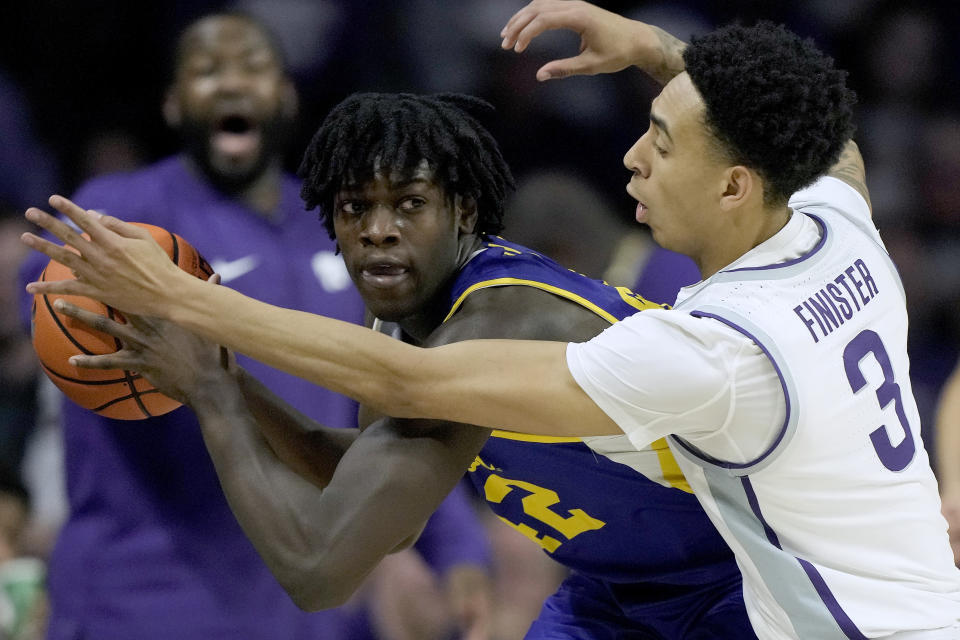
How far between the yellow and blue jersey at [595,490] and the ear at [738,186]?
409mm

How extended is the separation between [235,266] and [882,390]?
7.25ft

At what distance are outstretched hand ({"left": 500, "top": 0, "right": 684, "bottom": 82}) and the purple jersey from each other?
4.49 ft

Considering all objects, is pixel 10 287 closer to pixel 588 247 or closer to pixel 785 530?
pixel 588 247

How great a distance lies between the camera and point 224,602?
3.82 metres

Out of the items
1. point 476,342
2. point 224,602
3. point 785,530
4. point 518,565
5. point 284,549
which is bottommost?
point 518,565

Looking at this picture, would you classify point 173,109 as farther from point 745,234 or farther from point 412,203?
point 745,234

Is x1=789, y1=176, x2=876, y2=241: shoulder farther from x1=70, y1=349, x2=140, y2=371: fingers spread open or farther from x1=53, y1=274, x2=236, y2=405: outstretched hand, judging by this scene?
x1=70, y1=349, x2=140, y2=371: fingers spread open

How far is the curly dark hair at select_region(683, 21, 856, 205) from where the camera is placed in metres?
2.30

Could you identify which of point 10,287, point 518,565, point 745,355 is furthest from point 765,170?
point 10,287

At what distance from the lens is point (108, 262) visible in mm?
2232

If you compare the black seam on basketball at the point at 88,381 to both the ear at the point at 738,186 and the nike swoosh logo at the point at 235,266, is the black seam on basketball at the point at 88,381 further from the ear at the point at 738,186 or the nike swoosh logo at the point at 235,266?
the ear at the point at 738,186

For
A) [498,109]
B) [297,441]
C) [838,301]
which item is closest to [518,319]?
[838,301]

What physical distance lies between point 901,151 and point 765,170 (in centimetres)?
467

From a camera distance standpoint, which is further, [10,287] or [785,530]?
[10,287]
